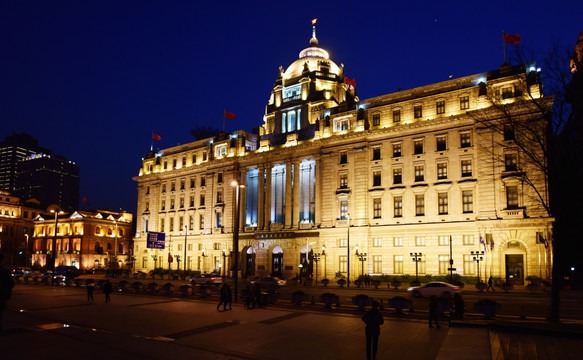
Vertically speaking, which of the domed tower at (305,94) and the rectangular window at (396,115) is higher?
the domed tower at (305,94)

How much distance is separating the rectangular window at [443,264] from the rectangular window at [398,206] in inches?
296

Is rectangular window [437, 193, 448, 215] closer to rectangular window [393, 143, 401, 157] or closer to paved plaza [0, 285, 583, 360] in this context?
rectangular window [393, 143, 401, 157]

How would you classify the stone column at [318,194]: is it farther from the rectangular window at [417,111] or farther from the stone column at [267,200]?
the rectangular window at [417,111]

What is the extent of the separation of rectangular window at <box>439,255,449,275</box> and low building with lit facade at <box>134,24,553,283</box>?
0.12 m

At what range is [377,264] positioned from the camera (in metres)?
60.4

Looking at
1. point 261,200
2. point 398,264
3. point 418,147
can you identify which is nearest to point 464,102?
point 418,147

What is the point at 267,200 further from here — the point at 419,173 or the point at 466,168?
the point at 466,168

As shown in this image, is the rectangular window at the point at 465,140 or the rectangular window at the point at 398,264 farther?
the rectangular window at the point at 398,264

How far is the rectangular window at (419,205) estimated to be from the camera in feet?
192

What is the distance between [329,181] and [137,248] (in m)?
48.9

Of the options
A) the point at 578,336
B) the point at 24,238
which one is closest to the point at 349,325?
the point at 578,336

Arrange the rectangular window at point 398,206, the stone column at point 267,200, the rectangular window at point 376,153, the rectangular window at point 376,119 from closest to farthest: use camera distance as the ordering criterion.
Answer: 1. the rectangular window at point 398,206
2. the rectangular window at point 376,153
3. the rectangular window at point 376,119
4. the stone column at point 267,200

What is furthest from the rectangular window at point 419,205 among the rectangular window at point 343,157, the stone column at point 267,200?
the stone column at point 267,200

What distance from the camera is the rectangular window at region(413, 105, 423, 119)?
Answer: 60375mm
